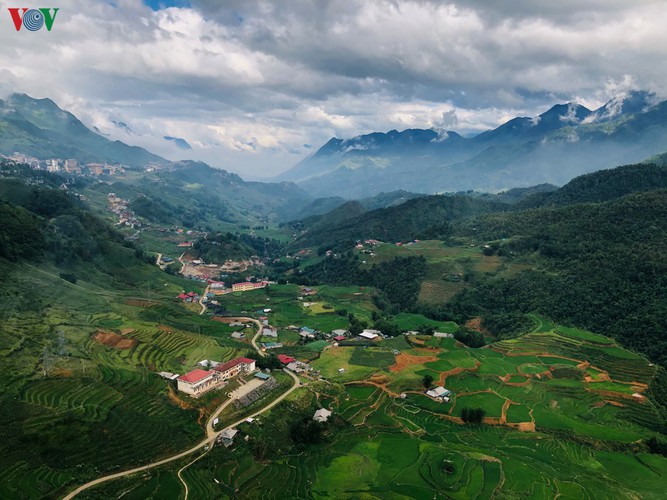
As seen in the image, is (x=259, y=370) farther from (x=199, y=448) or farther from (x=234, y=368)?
(x=199, y=448)

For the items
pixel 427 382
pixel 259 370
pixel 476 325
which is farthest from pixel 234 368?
pixel 476 325

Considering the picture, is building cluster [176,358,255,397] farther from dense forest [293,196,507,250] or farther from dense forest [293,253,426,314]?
dense forest [293,196,507,250]

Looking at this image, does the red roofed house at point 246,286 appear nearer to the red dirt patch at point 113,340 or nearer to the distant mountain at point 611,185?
the red dirt patch at point 113,340

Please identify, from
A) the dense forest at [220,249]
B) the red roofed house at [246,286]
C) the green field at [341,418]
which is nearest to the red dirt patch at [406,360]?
the green field at [341,418]

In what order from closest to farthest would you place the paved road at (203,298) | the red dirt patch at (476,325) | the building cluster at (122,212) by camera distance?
1. the red dirt patch at (476,325)
2. the paved road at (203,298)
3. the building cluster at (122,212)

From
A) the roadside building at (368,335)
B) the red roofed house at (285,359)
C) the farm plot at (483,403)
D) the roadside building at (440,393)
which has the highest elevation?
the red roofed house at (285,359)

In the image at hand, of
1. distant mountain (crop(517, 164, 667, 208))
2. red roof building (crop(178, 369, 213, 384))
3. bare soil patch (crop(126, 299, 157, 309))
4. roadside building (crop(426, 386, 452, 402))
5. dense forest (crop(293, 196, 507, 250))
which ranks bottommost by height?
roadside building (crop(426, 386, 452, 402))

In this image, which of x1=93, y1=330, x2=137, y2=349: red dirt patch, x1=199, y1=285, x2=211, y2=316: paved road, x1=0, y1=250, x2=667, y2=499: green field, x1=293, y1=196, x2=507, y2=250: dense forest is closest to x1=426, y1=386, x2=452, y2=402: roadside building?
x1=0, y1=250, x2=667, y2=499: green field
